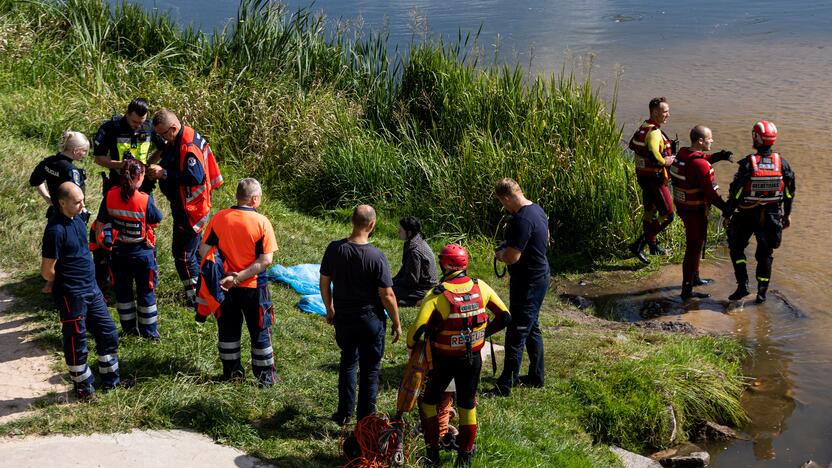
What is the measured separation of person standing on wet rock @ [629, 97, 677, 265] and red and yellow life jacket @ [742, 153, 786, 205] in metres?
1.29

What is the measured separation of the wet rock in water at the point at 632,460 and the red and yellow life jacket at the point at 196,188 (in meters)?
3.86

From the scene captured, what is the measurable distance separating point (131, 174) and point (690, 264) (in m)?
6.20

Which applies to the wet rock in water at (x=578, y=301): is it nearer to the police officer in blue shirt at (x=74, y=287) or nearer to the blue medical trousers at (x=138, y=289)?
the blue medical trousers at (x=138, y=289)

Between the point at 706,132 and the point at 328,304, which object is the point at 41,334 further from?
the point at 706,132

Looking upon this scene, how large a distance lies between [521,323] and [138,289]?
10.1 ft

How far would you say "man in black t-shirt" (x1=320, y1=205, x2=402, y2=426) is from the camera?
6.05 meters

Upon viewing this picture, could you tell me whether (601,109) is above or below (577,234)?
above

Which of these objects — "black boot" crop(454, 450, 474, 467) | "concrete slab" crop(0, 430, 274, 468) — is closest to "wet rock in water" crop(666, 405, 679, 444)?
"black boot" crop(454, 450, 474, 467)

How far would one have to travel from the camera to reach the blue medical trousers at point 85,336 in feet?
20.8

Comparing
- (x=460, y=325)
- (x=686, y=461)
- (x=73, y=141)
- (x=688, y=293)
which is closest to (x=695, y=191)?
(x=688, y=293)

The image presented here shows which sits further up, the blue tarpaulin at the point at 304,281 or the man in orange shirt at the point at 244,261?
the man in orange shirt at the point at 244,261

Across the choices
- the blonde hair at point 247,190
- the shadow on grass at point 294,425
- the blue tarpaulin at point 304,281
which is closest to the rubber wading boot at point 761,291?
the blue tarpaulin at point 304,281

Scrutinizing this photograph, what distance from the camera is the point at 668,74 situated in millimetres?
22156

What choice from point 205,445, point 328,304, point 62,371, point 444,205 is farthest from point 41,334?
point 444,205
